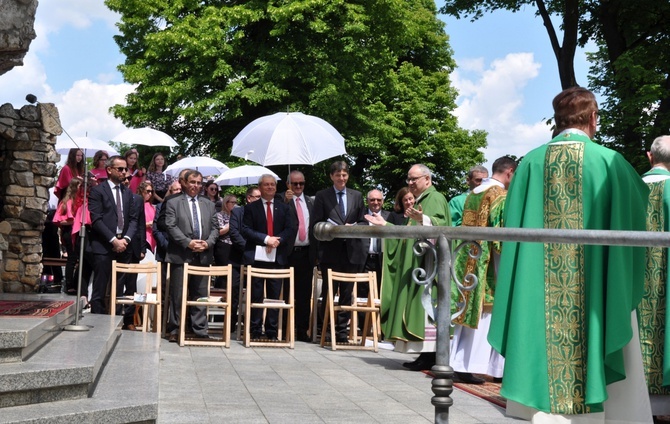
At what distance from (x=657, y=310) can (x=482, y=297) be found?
226 centimetres

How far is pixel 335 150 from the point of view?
13961 millimetres

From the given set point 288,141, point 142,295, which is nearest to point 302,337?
point 142,295

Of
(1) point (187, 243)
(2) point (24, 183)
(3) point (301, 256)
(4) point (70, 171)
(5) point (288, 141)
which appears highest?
(5) point (288, 141)

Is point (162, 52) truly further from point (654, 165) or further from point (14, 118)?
point (654, 165)

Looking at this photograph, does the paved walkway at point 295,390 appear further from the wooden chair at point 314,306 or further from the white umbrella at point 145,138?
the white umbrella at point 145,138

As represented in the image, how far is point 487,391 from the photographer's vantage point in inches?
358

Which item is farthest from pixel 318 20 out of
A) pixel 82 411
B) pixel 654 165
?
pixel 82 411

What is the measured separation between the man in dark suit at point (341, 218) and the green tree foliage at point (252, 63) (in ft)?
50.1

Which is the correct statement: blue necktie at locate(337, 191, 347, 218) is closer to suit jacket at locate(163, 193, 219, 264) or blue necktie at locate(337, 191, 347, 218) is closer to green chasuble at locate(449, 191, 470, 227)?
suit jacket at locate(163, 193, 219, 264)

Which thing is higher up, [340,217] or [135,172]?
[135,172]

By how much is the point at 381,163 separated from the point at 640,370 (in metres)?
33.6

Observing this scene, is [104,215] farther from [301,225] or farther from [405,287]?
[405,287]

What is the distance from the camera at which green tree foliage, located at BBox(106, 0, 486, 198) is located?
28.5 m

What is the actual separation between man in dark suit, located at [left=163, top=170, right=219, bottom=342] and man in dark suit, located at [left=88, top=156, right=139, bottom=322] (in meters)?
0.52
